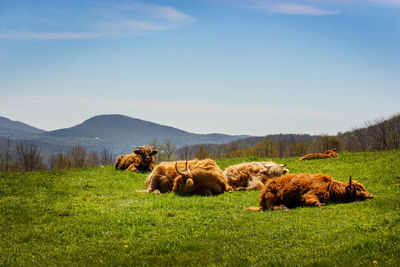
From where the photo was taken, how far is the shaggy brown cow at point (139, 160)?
2125 centimetres

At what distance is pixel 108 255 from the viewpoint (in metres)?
7.38

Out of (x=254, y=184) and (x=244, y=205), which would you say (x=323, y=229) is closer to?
(x=244, y=205)

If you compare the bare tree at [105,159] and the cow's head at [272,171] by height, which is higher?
the cow's head at [272,171]

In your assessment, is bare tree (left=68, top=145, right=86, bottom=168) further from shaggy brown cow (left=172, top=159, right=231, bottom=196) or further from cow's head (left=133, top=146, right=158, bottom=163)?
shaggy brown cow (left=172, top=159, right=231, bottom=196)

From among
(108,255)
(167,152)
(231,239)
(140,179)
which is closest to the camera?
(108,255)

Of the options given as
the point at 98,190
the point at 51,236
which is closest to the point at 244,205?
the point at 51,236

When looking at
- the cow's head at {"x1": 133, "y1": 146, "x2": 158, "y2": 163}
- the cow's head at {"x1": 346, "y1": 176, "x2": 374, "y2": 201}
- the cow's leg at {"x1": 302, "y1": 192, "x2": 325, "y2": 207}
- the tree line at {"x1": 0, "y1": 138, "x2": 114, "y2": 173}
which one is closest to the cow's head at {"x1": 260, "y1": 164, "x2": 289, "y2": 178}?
the cow's head at {"x1": 346, "y1": 176, "x2": 374, "y2": 201}

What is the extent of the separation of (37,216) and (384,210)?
953cm

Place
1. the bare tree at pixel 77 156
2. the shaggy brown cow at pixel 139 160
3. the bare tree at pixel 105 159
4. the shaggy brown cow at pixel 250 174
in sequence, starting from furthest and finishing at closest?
the bare tree at pixel 77 156, the bare tree at pixel 105 159, the shaggy brown cow at pixel 139 160, the shaggy brown cow at pixel 250 174

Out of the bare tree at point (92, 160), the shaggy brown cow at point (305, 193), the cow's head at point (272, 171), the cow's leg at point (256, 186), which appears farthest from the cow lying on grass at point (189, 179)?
the bare tree at point (92, 160)

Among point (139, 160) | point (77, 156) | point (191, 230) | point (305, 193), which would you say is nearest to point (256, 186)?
point (305, 193)

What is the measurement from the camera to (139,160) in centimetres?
2231

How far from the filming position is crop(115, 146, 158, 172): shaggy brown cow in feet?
69.7

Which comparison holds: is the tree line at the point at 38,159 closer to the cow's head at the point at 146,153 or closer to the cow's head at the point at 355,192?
the cow's head at the point at 146,153
